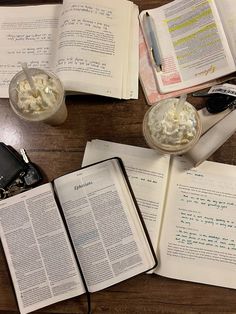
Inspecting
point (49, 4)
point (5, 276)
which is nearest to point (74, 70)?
point (49, 4)

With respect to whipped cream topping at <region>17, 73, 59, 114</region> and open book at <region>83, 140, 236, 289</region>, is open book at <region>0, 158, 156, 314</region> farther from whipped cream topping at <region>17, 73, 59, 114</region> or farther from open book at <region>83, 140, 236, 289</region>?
whipped cream topping at <region>17, 73, 59, 114</region>

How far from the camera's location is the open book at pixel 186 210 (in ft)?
2.19

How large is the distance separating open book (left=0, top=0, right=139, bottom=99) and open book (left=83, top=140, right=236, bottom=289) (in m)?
0.14

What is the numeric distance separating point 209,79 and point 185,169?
0.63 ft

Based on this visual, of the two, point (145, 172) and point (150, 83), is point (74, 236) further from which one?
point (150, 83)

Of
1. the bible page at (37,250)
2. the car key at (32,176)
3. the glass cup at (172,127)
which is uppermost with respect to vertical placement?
the glass cup at (172,127)

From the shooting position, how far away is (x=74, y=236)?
0.68 meters

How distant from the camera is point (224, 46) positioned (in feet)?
2.43

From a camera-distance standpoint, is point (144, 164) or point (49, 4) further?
point (49, 4)

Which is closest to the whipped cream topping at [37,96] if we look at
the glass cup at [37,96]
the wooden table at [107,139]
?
the glass cup at [37,96]

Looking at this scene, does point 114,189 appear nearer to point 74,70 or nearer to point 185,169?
point 185,169

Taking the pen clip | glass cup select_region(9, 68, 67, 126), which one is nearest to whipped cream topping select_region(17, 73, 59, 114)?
glass cup select_region(9, 68, 67, 126)

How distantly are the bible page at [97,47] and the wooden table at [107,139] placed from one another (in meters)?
0.04

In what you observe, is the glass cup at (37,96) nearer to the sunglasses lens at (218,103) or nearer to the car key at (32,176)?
the car key at (32,176)
